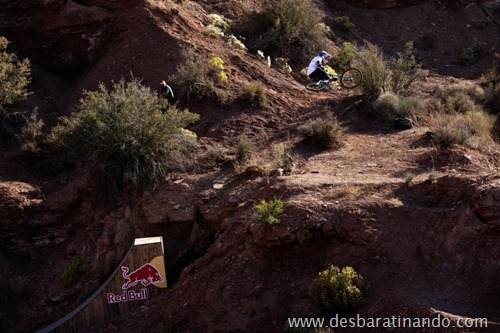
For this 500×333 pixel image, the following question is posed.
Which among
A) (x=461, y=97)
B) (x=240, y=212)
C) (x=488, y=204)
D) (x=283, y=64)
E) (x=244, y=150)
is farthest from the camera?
(x=283, y=64)

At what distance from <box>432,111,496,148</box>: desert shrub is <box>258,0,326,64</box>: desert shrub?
20.4ft

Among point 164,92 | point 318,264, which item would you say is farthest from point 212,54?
point 318,264

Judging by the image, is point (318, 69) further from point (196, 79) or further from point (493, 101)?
point (493, 101)

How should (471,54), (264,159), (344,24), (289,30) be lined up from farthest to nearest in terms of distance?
(344,24) < (471,54) < (289,30) < (264,159)

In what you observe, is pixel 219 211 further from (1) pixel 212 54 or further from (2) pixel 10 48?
→ (2) pixel 10 48

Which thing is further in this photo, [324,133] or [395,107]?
[395,107]

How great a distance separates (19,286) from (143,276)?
284 centimetres

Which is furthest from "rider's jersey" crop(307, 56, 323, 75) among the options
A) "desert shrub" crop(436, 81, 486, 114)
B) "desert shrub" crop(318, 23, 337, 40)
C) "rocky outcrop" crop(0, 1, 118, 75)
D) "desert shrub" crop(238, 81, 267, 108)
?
"rocky outcrop" crop(0, 1, 118, 75)

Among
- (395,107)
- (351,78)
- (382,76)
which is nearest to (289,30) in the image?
(351,78)

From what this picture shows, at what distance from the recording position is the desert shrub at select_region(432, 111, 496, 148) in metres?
11.8

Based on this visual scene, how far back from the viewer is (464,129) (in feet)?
40.1

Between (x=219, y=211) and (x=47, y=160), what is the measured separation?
16.9 feet

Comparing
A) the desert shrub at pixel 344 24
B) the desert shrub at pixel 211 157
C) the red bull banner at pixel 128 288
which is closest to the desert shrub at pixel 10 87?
the desert shrub at pixel 211 157

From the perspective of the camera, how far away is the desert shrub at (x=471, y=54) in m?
21.5
